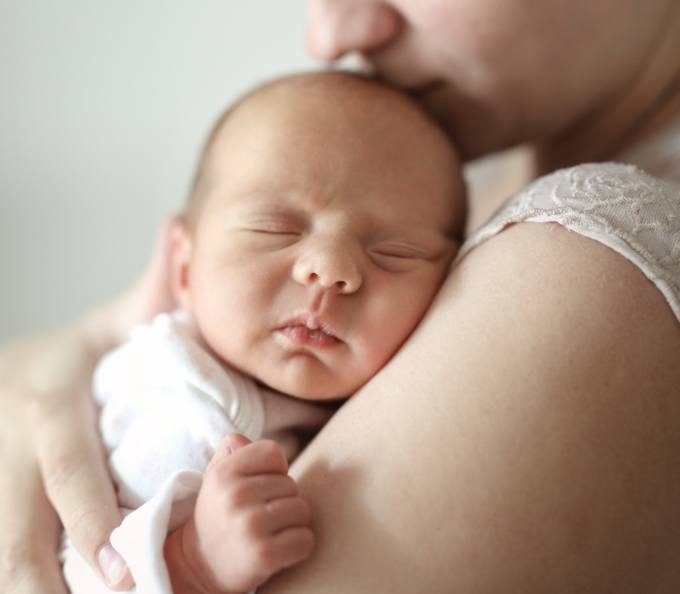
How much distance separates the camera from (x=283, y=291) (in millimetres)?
892

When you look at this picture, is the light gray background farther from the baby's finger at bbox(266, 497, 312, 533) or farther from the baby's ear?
the baby's finger at bbox(266, 497, 312, 533)

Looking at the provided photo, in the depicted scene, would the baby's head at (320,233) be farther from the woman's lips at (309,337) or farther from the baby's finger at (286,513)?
the baby's finger at (286,513)

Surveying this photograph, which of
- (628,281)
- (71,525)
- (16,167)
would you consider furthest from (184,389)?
(16,167)

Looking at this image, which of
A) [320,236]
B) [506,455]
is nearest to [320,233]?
[320,236]

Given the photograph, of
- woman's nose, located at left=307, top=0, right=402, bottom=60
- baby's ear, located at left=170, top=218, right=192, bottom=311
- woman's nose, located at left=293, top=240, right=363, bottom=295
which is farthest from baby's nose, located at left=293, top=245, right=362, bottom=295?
woman's nose, located at left=307, top=0, right=402, bottom=60

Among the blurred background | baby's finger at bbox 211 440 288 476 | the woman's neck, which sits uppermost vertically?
the woman's neck

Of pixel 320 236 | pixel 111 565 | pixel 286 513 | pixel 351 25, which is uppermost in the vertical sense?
pixel 351 25

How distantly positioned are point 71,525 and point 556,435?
0.46m

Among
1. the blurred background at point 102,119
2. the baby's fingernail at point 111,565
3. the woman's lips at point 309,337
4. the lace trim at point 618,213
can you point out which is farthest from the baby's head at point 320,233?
the blurred background at point 102,119

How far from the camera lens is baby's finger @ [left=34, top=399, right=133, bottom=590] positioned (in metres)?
0.78

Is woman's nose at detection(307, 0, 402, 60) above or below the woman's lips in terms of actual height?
above

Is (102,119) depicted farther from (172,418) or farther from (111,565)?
(111,565)

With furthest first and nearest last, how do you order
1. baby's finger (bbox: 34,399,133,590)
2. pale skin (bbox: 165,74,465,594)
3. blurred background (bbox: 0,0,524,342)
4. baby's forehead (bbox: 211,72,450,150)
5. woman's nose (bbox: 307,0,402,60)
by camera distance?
blurred background (bbox: 0,0,524,342) → woman's nose (bbox: 307,0,402,60) → baby's forehead (bbox: 211,72,450,150) → pale skin (bbox: 165,74,465,594) → baby's finger (bbox: 34,399,133,590)

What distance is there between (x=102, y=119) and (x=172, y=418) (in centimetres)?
141
